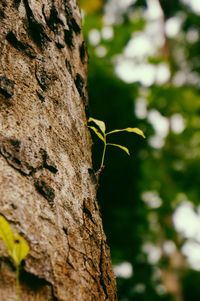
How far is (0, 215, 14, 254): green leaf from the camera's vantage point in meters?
0.65

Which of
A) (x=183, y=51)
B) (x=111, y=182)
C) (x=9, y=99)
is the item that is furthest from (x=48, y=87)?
(x=183, y=51)

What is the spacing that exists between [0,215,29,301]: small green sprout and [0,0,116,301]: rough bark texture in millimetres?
29

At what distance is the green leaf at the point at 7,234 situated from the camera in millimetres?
654

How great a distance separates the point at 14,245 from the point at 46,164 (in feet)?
0.96

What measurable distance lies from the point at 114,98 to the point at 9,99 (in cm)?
476

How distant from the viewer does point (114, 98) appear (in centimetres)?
563

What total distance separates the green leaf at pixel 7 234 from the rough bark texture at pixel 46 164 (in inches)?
1.7

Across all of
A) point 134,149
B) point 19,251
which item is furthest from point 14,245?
point 134,149

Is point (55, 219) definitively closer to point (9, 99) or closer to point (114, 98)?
point (9, 99)

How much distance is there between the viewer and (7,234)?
26.0 inches

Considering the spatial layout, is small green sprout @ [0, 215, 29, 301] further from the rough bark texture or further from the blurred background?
the blurred background

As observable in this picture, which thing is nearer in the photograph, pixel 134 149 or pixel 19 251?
pixel 19 251

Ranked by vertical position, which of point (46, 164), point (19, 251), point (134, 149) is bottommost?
point (19, 251)

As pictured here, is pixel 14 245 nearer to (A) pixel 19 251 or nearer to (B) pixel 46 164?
(A) pixel 19 251
